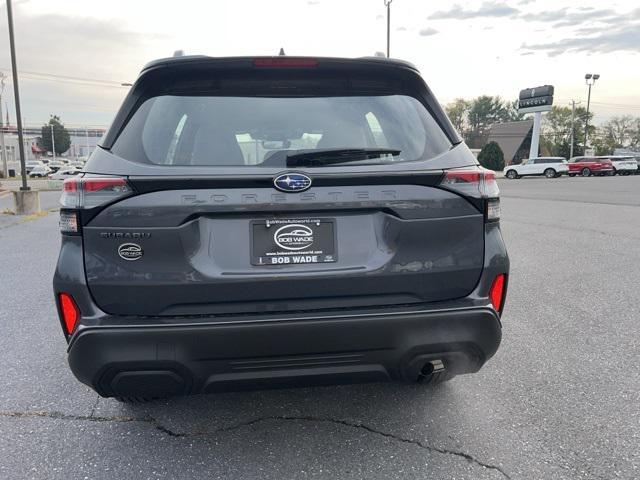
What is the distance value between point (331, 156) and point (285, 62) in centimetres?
55

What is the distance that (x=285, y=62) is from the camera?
7.88ft

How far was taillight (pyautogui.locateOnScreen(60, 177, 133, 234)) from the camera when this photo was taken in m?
2.09

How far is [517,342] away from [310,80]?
2.69 meters

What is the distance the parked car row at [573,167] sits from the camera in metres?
38.0

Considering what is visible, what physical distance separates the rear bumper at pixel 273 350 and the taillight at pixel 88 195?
461 mm

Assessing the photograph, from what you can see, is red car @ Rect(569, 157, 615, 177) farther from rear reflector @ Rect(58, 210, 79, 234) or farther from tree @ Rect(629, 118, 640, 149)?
tree @ Rect(629, 118, 640, 149)

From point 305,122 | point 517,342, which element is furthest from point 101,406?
point 517,342

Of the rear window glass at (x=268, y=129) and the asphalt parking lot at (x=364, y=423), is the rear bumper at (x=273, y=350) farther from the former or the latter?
the rear window glass at (x=268, y=129)

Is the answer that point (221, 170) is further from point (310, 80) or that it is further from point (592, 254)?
point (592, 254)

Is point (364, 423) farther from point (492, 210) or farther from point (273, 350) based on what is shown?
point (492, 210)

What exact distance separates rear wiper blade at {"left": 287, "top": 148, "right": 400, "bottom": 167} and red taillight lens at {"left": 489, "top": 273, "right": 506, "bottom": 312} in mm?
770

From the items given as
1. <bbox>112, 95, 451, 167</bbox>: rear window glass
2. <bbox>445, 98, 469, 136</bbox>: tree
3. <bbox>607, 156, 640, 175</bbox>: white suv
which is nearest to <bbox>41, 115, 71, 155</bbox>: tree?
<bbox>445, 98, 469, 136</bbox>: tree

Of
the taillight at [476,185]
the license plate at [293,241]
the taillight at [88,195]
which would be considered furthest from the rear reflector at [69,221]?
the taillight at [476,185]

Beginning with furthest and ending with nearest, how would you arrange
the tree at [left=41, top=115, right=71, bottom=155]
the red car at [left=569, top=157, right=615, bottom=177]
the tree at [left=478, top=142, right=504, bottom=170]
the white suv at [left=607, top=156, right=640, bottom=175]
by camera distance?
1. the tree at [left=41, top=115, right=71, bottom=155]
2. the tree at [left=478, top=142, right=504, bottom=170]
3. the white suv at [left=607, top=156, right=640, bottom=175]
4. the red car at [left=569, top=157, right=615, bottom=177]
